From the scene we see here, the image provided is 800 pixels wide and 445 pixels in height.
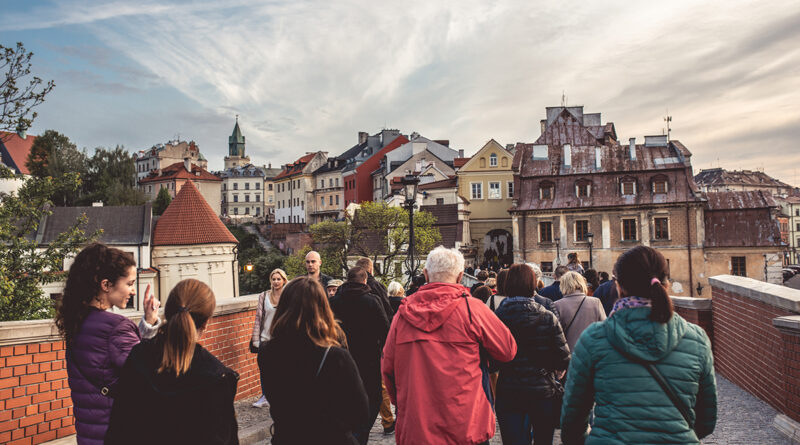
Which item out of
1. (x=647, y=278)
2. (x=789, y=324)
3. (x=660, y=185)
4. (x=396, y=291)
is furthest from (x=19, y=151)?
(x=647, y=278)

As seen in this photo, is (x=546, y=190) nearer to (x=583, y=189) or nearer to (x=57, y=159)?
(x=583, y=189)

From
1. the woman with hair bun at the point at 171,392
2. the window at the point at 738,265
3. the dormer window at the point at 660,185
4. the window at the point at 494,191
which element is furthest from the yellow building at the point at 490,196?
the woman with hair bun at the point at 171,392

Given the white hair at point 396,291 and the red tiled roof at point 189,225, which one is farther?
Result: the red tiled roof at point 189,225

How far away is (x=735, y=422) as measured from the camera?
21.6 ft

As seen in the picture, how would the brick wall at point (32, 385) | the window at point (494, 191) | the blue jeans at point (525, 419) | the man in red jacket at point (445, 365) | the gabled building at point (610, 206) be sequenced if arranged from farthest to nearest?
the window at point (494, 191) < the gabled building at point (610, 206) < the brick wall at point (32, 385) < the blue jeans at point (525, 419) < the man in red jacket at point (445, 365)

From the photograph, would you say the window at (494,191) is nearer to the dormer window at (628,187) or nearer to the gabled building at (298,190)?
the dormer window at (628,187)

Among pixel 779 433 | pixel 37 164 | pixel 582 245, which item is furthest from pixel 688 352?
pixel 37 164

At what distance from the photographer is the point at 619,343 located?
2.88m

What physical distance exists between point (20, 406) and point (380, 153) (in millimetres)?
72657

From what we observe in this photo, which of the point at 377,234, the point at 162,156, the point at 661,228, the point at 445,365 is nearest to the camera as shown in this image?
the point at 445,365

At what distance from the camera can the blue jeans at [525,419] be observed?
4.57 metres

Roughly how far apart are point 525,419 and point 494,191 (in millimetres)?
46108

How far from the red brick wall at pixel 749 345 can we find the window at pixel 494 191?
132ft

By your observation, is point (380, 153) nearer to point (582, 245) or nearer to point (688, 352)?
point (582, 245)
